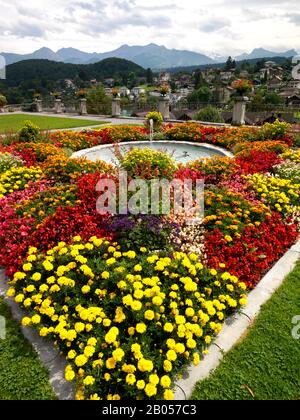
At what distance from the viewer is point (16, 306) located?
12.8 ft

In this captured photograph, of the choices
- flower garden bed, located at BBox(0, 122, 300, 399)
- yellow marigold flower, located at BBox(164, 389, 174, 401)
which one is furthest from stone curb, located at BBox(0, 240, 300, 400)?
yellow marigold flower, located at BBox(164, 389, 174, 401)

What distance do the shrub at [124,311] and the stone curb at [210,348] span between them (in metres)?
0.11

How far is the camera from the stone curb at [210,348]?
2.87 m

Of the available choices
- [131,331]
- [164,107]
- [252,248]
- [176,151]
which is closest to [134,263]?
[131,331]

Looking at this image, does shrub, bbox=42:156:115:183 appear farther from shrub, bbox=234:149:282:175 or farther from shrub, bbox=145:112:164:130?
shrub, bbox=145:112:164:130

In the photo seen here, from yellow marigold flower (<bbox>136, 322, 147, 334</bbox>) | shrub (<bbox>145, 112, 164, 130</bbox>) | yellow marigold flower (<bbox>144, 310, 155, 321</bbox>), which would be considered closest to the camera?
yellow marigold flower (<bbox>136, 322, 147, 334</bbox>)

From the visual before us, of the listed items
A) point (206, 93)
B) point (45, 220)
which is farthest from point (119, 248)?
point (206, 93)

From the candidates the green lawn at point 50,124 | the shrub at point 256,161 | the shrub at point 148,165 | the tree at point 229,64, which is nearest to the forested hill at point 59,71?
the tree at point 229,64

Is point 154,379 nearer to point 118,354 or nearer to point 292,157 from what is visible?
point 118,354

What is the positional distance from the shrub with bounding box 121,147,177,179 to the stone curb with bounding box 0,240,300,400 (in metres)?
3.20

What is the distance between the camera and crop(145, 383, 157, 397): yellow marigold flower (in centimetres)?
253

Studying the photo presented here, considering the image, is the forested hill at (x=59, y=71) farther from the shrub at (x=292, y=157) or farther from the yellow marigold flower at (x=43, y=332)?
the yellow marigold flower at (x=43, y=332)

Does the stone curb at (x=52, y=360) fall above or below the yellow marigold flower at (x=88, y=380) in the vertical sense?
below
